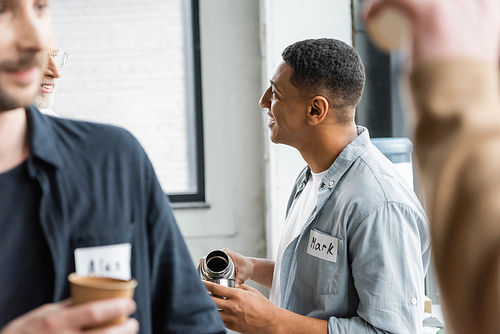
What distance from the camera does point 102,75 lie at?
2945mm

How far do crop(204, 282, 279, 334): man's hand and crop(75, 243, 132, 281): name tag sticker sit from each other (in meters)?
0.58

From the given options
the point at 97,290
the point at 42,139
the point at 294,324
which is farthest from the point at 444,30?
the point at 294,324

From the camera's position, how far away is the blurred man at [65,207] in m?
0.57

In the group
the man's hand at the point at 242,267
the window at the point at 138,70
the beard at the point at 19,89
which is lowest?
the man's hand at the point at 242,267

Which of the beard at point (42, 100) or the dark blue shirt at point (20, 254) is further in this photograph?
the beard at point (42, 100)

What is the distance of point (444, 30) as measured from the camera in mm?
167

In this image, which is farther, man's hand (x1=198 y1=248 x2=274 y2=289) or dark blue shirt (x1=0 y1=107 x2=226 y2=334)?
man's hand (x1=198 y1=248 x2=274 y2=289)

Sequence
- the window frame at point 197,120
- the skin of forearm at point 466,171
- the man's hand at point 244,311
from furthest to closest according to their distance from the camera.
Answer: the window frame at point 197,120 < the man's hand at point 244,311 < the skin of forearm at point 466,171

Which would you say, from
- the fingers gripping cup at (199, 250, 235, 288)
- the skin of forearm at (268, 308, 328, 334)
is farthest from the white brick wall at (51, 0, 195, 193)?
the skin of forearm at (268, 308, 328, 334)

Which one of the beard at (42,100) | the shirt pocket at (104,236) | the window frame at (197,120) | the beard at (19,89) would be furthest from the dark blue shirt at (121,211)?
the window frame at (197,120)

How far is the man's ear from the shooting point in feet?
4.62

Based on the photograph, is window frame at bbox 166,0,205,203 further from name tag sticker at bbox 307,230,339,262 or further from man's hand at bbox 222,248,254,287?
name tag sticker at bbox 307,230,339,262

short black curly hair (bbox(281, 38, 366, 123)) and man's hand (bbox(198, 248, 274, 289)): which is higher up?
short black curly hair (bbox(281, 38, 366, 123))

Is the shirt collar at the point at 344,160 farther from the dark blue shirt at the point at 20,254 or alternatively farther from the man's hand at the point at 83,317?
the man's hand at the point at 83,317
